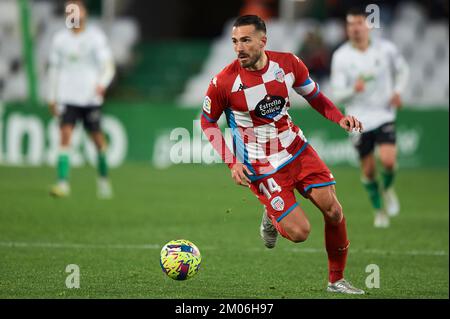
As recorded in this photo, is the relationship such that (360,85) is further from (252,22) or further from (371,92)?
(252,22)

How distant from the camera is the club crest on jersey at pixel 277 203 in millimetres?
7262

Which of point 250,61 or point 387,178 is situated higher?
point 250,61

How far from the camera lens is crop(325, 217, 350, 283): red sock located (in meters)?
7.20

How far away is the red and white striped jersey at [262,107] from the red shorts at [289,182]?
0.20 feet

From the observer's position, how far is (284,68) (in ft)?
23.9

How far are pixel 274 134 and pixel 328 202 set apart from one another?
0.70 m

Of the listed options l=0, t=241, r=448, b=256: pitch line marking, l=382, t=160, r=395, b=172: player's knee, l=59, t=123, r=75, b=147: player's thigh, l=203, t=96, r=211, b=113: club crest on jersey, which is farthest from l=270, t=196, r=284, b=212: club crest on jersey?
l=59, t=123, r=75, b=147: player's thigh

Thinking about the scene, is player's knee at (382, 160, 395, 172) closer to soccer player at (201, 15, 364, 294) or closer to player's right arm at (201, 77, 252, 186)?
soccer player at (201, 15, 364, 294)

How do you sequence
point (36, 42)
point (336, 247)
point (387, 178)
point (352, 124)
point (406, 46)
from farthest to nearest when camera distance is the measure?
point (36, 42) → point (406, 46) → point (387, 178) → point (336, 247) → point (352, 124)

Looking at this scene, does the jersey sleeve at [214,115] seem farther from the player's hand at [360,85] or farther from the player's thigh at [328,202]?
the player's hand at [360,85]

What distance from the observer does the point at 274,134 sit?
740 cm

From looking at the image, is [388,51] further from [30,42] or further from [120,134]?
[30,42]

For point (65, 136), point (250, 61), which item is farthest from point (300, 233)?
point (65, 136)
